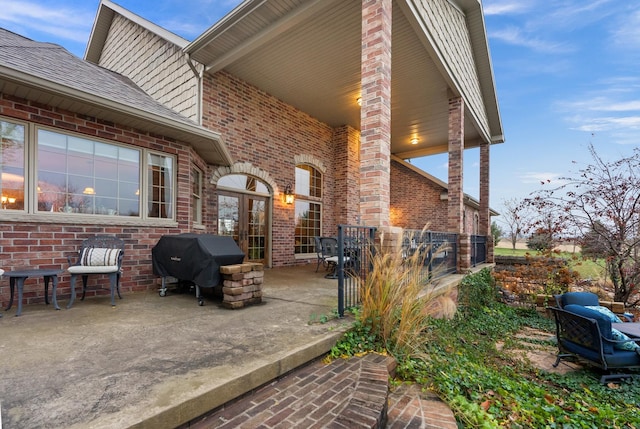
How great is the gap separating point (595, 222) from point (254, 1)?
905 cm

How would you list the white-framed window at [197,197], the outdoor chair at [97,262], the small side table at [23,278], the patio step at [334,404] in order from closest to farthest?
the patio step at [334,404] < the small side table at [23,278] < the outdoor chair at [97,262] < the white-framed window at [197,197]

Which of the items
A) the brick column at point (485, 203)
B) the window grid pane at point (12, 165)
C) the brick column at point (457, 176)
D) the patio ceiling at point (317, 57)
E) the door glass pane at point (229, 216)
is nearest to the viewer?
the window grid pane at point (12, 165)

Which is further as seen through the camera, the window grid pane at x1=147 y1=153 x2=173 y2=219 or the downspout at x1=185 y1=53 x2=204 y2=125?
the downspout at x1=185 y1=53 x2=204 y2=125

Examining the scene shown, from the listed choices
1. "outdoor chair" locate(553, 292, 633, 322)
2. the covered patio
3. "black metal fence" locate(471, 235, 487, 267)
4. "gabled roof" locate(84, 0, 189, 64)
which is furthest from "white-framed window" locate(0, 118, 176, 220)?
"black metal fence" locate(471, 235, 487, 267)

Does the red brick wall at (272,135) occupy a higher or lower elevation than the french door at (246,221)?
higher

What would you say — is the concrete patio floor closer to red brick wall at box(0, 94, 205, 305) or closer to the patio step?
the patio step

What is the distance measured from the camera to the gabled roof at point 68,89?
3205mm

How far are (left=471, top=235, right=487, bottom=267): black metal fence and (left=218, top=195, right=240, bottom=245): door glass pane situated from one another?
621 cm

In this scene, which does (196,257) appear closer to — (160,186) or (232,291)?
(232,291)

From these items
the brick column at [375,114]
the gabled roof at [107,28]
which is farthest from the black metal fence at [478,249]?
the gabled roof at [107,28]

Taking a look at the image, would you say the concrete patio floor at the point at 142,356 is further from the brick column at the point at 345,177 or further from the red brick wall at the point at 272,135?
the brick column at the point at 345,177

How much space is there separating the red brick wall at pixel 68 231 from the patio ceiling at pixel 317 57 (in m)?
2.34

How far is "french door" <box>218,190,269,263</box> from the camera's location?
679 centimetres

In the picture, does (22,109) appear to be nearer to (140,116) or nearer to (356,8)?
(140,116)
